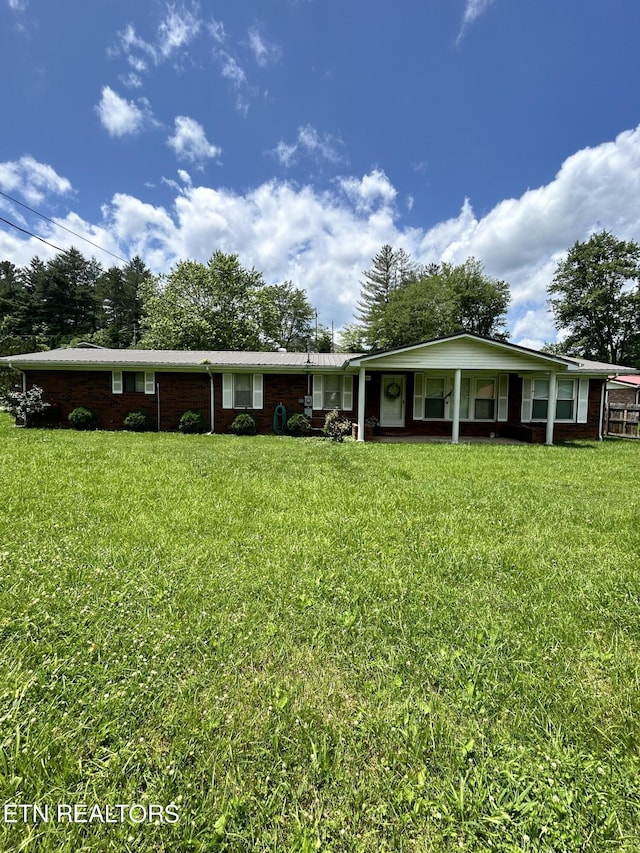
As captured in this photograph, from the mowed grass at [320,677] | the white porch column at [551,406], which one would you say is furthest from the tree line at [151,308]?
the mowed grass at [320,677]

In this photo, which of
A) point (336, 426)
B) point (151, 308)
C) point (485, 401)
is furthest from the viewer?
point (151, 308)

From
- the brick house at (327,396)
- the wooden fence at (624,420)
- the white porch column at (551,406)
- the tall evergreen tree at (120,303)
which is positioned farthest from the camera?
the tall evergreen tree at (120,303)

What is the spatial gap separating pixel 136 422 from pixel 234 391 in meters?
3.62

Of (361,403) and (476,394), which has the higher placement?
(476,394)

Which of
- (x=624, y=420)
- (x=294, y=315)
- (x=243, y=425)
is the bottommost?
(x=243, y=425)

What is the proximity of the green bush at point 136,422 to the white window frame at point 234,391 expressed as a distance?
2.85m

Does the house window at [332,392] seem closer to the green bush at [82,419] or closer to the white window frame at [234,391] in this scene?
the white window frame at [234,391]

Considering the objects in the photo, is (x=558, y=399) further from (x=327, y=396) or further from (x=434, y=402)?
(x=327, y=396)

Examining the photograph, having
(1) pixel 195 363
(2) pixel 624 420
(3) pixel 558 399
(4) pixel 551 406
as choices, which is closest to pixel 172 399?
(1) pixel 195 363

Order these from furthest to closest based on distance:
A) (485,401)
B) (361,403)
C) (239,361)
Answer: (485,401), (239,361), (361,403)

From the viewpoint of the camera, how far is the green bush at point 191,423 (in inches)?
526

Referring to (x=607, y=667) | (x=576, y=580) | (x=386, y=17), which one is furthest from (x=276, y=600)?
(x=386, y=17)

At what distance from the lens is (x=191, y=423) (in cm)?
1335

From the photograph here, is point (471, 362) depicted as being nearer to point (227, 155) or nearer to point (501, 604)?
point (501, 604)
